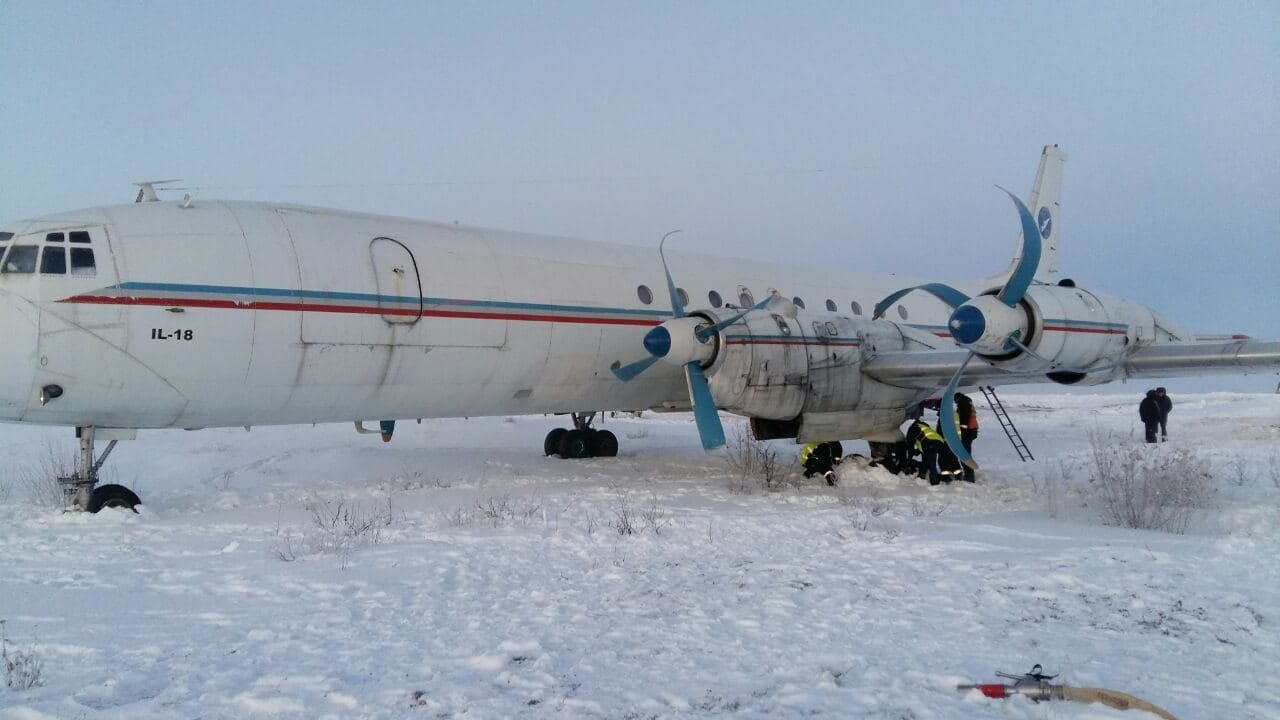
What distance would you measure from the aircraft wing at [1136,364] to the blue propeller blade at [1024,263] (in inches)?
39.7

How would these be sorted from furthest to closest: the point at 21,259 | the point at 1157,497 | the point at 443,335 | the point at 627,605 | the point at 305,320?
the point at 443,335 < the point at 1157,497 < the point at 305,320 < the point at 21,259 < the point at 627,605

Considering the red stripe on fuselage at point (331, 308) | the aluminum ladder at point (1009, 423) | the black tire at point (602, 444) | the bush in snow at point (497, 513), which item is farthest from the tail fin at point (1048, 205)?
the bush in snow at point (497, 513)

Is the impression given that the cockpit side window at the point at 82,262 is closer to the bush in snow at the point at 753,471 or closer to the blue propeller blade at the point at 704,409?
the blue propeller blade at the point at 704,409

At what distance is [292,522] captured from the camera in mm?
9094

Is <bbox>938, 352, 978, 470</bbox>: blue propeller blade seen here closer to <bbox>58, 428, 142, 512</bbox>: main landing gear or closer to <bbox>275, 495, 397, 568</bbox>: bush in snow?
<bbox>275, 495, 397, 568</bbox>: bush in snow

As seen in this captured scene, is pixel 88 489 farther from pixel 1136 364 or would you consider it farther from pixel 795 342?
pixel 1136 364

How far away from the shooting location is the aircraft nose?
852 centimetres

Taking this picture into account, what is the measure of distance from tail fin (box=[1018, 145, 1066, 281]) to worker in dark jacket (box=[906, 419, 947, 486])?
770 cm

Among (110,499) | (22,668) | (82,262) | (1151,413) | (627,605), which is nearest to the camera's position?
(22,668)

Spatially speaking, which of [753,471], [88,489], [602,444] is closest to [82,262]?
[88,489]

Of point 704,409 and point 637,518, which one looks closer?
point 637,518

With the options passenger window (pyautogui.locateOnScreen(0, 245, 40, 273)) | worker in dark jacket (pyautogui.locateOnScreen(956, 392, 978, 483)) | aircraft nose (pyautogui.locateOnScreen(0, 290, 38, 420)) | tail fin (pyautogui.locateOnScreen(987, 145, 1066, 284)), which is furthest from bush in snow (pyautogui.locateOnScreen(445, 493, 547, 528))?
tail fin (pyautogui.locateOnScreen(987, 145, 1066, 284))

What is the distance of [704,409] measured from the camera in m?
11.8

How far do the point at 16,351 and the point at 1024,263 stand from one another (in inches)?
444
